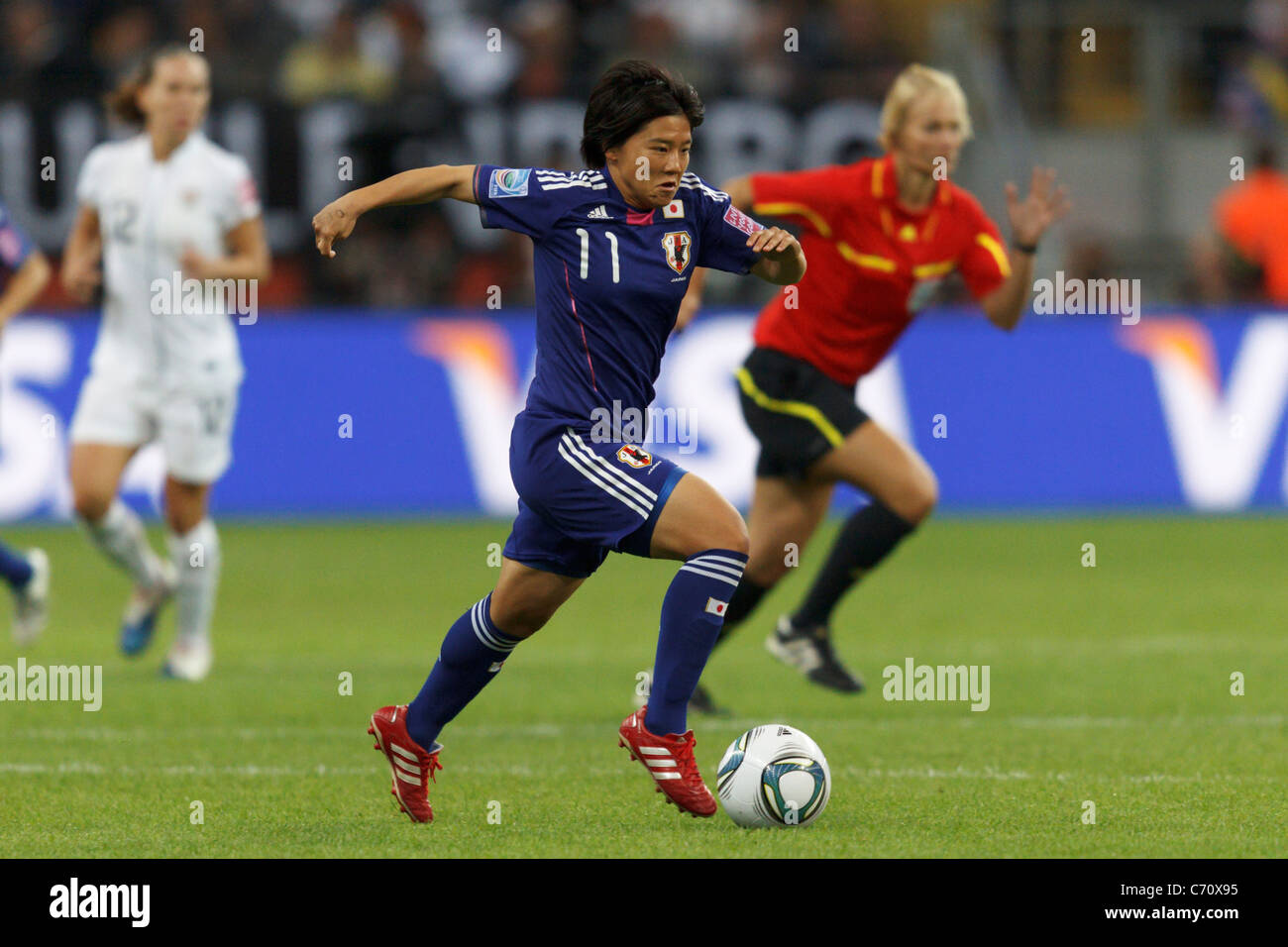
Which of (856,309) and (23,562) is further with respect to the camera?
(23,562)

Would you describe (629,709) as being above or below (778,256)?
below

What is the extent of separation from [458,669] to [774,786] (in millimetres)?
980

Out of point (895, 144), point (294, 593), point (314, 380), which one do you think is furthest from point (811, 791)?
point (314, 380)

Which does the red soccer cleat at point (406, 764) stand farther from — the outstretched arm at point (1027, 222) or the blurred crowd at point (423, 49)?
the blurred crowd at point (423, 49)

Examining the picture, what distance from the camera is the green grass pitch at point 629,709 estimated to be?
5.64 metres

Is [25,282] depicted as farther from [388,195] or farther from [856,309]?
[388,195]

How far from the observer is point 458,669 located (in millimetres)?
5902

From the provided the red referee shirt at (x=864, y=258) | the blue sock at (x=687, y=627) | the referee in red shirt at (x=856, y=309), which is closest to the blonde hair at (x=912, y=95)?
the referee in red shirt at (x=856, y=309)

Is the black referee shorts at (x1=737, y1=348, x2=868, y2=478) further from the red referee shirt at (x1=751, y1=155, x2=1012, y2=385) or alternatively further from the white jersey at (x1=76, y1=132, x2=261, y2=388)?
the white jersey at (x1=76, y1=132, x2=261, y2=388)

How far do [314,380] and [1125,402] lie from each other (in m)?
6.16

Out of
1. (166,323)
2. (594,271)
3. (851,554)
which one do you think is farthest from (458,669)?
(166,323)

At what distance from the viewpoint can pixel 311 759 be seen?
7.08 m

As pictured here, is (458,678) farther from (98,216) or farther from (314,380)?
(314,380)
